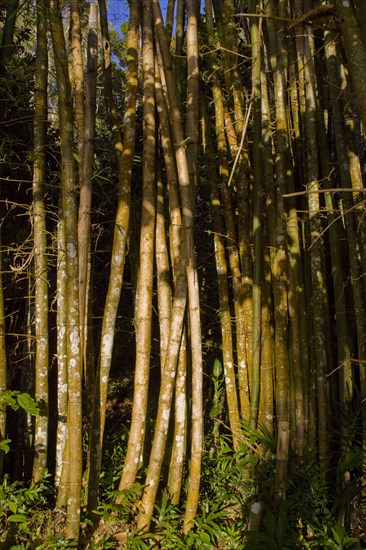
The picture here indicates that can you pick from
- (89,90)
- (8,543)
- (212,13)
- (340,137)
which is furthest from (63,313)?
(212,13)

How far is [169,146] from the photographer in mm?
3148

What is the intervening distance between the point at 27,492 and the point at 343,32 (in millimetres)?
2836

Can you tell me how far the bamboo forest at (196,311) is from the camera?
2.67 m

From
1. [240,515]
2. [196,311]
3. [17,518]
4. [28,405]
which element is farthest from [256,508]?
[28,405]

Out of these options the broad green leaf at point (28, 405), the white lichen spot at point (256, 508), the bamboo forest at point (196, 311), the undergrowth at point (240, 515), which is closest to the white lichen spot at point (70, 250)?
the bamboo forest at point (196, 311)

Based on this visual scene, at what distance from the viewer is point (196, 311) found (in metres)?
2.89

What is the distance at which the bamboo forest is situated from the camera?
Answer: 2.67 m

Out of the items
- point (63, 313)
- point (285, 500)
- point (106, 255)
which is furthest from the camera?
point (106, 255)

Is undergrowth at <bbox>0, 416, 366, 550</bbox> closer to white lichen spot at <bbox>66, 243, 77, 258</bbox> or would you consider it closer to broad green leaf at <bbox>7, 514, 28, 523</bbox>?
broad green leaf at <bbox>7, 514, 28, 523</bbox>

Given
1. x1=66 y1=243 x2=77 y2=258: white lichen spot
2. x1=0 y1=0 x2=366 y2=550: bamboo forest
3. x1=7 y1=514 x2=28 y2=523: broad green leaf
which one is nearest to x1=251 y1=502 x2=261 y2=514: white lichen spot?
x1=0 y1=0 x2=366 y2=550: bamboo forest

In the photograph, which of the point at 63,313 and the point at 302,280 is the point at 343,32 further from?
the point at 63,313

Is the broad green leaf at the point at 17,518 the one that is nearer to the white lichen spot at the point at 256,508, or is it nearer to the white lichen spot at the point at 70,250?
the white lichen spot at the point at 256,508

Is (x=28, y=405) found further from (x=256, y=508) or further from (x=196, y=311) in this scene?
(x=256, y=508)

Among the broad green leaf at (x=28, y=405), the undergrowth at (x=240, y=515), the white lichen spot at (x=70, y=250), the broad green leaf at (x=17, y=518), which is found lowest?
the undergrowth at (x=240, y=515)
